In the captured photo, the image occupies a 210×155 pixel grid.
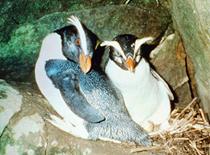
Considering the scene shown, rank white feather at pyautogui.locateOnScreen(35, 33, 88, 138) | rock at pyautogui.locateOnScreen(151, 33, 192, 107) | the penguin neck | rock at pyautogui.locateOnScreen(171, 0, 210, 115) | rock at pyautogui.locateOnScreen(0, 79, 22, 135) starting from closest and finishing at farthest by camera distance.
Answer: rock at pyautogui.locateOnScreen(171, 0, 210, 115)
rock at pyautogui.locateOnScreen(0, 79, 22, 135)
white feather at pyautogui.locateOnScreen(35, 33, 88, 138)
the penguin neck
rock at pyautogui.locateOnScreen(151, 33, 192, 107)

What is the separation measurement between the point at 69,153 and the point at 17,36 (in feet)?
2.24

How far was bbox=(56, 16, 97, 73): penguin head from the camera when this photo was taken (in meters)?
2.29

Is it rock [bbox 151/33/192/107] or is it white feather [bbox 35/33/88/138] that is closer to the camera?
white feather [bbox 35/33/88/138]

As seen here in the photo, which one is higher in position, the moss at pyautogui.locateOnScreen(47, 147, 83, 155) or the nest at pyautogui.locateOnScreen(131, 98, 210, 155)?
the nest at pyautogui.locateOnScreen(131, 98, 210, 155)

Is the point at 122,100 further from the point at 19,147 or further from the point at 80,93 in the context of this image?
the point at 19,147

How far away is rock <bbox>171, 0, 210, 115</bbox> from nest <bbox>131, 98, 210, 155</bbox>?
9cm

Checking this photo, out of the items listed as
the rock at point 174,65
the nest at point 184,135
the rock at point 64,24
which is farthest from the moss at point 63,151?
the rock at point 174,65

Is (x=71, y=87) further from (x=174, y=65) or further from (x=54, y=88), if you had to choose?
(x=174, y=65)

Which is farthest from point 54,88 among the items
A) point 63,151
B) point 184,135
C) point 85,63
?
point 184,135

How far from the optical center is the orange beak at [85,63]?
Answer: 2277 mm

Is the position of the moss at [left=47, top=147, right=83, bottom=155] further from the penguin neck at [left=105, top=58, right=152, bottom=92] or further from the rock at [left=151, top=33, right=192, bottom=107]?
the rock at [left=151, top=33, right=192, bottom=107]

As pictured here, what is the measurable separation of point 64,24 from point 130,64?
1.60ft

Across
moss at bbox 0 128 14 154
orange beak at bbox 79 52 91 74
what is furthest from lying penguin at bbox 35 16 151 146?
moss at bbox 0 128 14 154

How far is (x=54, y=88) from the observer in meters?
2.37
